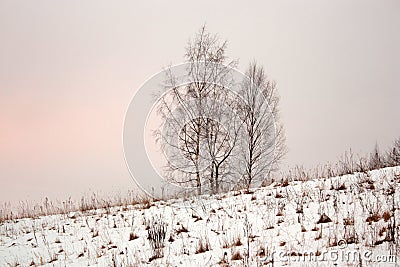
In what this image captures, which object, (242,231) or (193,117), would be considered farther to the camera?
(193,117)

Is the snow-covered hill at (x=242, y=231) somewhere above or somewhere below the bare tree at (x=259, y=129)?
below

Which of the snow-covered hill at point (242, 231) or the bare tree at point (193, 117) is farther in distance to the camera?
the bare tree at point (193, 117)

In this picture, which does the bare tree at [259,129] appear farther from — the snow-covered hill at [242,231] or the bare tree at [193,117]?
the snow-covered hill at [242,231]

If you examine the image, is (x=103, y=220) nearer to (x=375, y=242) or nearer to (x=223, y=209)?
(x=223, y=209)

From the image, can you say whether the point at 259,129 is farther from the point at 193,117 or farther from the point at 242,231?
the point at 242,231

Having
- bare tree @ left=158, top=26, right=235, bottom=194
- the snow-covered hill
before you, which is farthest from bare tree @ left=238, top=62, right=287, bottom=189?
the snow-covered hill

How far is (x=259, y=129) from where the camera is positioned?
19.2m

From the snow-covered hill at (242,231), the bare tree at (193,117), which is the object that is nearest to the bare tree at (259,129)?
the bare tree at (193,117)

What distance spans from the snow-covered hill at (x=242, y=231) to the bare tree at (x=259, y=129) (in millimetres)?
9115

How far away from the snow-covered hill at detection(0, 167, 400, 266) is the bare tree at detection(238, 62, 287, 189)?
29.9 feet

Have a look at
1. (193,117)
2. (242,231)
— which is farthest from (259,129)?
(242,231)

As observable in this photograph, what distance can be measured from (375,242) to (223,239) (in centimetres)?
248

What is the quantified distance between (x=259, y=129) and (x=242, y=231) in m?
13.5

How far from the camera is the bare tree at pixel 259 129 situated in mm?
18734
